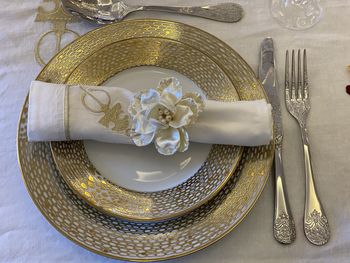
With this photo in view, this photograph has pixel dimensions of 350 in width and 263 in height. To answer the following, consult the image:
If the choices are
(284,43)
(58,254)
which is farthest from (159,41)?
(58,254)

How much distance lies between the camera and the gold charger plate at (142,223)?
46 centimetres

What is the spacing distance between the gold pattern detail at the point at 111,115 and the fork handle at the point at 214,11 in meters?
0.18

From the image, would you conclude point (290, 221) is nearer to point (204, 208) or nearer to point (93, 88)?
point (204, 208)

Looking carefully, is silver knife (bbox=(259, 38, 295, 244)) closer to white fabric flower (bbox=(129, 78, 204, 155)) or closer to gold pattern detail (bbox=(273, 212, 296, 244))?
gold pattern detail (bbox=(273, 212, 296, 244))

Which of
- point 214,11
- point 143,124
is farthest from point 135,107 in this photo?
point 214,11

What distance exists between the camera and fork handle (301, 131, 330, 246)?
1.62 ft

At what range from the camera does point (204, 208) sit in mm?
491

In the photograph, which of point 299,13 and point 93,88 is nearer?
point 93,88

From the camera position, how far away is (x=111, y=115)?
1.66 ft

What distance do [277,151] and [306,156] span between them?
1.5 inches

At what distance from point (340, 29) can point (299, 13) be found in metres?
0.06

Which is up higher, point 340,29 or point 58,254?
point 340,29

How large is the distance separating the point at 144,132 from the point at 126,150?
0.22 ft

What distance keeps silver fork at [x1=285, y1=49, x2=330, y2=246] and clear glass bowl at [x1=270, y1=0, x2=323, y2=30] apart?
0.06 m
